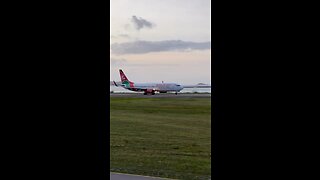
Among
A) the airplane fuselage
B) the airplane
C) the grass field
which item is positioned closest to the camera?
the grass field

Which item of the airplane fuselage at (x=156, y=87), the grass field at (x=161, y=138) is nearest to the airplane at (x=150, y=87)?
the airplane fuselage at (x=156, y=87)

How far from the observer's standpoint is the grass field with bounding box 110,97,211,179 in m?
4.16

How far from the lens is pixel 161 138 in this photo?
21.8 feet

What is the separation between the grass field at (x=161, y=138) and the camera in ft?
13.6

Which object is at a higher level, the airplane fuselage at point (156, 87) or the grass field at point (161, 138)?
the airplane fuselage at point (156, 87)

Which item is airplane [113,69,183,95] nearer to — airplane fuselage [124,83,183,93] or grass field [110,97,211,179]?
airplane fuselage [124,83,183,93]

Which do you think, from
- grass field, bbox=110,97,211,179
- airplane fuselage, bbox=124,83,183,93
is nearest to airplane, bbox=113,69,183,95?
airplane fuselage, bbox=124,83,183,93

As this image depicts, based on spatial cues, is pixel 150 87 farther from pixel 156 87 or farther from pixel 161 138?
pixel 161 138

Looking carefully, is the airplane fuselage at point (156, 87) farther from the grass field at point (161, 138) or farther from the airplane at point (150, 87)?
the grass field at point (161, 138)
